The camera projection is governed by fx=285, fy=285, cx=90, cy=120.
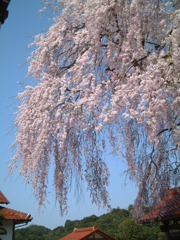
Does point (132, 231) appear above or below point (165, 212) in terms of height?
below

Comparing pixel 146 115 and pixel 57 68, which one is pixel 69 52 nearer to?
pixel 57 68

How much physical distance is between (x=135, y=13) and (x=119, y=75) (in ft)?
3.30

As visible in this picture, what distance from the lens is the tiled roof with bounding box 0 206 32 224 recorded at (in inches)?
413

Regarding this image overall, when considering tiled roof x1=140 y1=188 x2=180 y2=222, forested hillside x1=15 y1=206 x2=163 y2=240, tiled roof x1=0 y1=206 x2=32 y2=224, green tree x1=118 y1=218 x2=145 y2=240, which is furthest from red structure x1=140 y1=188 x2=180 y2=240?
green tree x1=118 y1=218 x2=145 y2=240

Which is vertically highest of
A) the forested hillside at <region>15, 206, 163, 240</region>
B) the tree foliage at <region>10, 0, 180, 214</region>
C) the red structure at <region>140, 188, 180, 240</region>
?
the tree foliage at <region>10, 0, 180, 214</region>

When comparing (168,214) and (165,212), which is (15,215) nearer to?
(165,212)

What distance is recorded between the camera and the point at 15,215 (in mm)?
10930

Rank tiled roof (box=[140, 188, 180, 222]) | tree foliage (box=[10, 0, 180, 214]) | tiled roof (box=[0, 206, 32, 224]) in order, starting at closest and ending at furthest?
tree foliage (box=[10, 0, 180, 214])
tiled roof (box=[140, 188, 180, 222])
tiled roof (box=[0, 206, 32, 224])

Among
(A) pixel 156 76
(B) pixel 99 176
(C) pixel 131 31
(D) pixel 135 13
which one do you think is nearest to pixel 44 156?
(B) pixel 99 176

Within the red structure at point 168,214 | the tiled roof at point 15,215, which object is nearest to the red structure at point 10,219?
the tiled roof at point 15,215

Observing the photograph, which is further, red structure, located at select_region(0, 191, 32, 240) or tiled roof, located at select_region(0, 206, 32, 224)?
tiled roof, located at select_region(0, 206, 32, 224)

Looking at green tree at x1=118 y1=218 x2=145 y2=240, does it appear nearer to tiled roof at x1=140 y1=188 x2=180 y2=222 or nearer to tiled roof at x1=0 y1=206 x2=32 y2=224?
tiled roof at x1=0 y1=206 x2=32 y2=224

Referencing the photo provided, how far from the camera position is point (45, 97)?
4.54 m

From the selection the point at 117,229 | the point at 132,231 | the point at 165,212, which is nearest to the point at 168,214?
the point at 165,212
